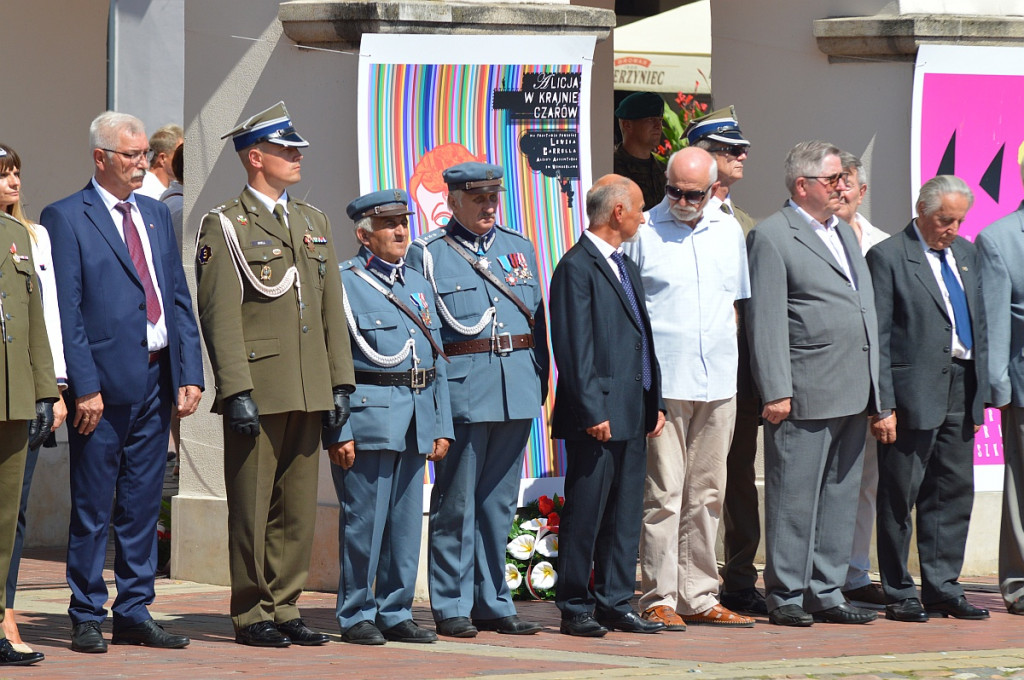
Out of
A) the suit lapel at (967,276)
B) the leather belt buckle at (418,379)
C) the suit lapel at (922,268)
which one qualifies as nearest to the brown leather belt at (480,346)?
the leather belt buckle at (418,379)

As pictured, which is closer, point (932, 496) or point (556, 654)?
point (556, 654)

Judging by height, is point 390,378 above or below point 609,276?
below

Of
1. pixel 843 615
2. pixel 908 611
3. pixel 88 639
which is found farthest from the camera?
pixel 908 611

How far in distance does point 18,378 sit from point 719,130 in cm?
379

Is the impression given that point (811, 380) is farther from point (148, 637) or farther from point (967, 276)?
point (148, 637)

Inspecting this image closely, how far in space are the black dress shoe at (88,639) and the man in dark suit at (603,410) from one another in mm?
2001

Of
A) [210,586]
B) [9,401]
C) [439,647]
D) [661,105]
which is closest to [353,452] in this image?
[439,647]

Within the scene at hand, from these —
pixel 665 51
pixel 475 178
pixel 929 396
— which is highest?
pixel 665 51

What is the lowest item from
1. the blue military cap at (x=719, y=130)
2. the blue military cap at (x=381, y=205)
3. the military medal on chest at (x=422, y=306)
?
the military medal on chest at (x=422, y=306)

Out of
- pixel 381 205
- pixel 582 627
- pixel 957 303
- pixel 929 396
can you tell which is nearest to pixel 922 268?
pixel 957 303

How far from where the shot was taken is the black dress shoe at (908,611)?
8977 millimetres

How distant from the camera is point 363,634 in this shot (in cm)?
786

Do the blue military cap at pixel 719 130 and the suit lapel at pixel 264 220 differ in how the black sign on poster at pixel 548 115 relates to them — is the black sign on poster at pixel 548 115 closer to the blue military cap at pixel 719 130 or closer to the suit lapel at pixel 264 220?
the blue military cap at pixel 719 130

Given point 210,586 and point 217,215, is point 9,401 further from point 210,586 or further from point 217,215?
point 210,586
